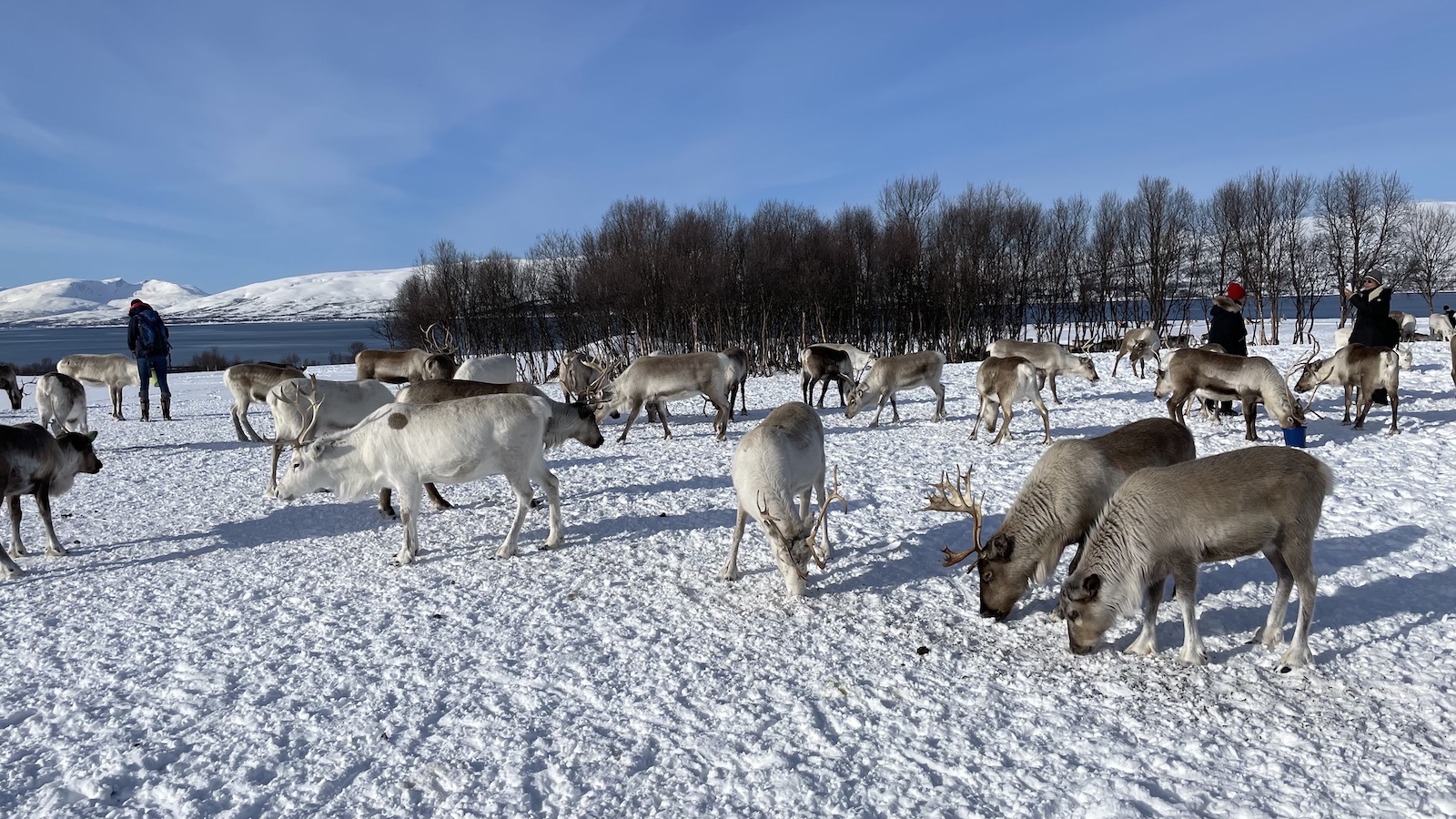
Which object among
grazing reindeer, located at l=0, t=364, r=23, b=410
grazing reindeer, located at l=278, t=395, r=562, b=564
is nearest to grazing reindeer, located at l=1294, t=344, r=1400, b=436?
grazing reindeer, located at l=278, t=395, r=562, b=564

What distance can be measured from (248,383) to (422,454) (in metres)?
8.07

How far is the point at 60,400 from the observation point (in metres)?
12.4

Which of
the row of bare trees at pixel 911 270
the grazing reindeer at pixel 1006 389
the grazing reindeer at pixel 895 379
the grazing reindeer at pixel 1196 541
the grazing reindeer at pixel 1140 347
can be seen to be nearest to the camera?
the grazing reindeer at pixel 1196 541

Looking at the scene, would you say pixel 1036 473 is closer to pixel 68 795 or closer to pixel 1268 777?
pixel 1268 777

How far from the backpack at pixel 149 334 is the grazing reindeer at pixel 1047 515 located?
16152 mm

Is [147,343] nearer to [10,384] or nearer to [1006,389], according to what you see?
[10,384]

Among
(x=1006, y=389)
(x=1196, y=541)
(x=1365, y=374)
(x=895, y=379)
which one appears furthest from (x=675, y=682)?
(x=1365, y=374)

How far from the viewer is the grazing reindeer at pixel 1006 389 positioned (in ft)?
35.3

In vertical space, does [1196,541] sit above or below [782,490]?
below

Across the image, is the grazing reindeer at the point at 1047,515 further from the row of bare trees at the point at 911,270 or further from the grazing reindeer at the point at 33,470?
the row of bare trees at the point at 911,270

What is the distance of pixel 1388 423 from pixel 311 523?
14.3 metres

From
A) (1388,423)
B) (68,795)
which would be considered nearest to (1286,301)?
(1388,423)

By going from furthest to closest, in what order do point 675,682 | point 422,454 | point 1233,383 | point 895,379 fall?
point 895,379
point 1233,383
point 422,454
point 675,682

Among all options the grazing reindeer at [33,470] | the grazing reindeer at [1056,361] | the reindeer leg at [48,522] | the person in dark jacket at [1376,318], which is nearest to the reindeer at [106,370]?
the grazing reindeer at [33,470]
